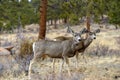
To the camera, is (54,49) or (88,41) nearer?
(54,49)

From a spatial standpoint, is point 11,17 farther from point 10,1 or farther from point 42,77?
point 42,77

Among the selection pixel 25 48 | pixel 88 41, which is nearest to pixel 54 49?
pixel 88 41

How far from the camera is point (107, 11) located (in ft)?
52.6

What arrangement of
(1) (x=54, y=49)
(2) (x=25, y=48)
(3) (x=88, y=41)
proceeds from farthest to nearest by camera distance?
(2) (x=25, y=48) < (3) (x=88, y=41) < (1) (x=54, y=49)

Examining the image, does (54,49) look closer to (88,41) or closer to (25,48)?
(88,41)

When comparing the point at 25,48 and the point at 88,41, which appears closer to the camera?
the point at 88,41

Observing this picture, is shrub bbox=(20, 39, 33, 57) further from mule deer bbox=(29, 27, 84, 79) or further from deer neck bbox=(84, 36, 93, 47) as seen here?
mule deer bbox=(29, 27, 84, 79)

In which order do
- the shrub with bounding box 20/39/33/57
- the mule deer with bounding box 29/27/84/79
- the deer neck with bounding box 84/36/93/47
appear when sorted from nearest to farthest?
the mule deer with bounding box 29/27/84/79, the deer neck with bounding box 84/36/93/47, the shrub with bounding box 20/39/33/57

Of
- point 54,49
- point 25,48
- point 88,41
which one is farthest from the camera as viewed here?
point 25,48

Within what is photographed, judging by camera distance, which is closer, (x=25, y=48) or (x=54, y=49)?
(x=54, y=49)

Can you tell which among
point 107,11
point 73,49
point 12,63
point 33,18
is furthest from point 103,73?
point 33,18

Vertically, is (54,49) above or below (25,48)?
above

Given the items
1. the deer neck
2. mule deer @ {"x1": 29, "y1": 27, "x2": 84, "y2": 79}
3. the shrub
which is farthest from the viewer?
the shrub

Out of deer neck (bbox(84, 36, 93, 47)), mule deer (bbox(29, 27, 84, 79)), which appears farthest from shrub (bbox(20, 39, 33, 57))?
mule deer (bbox(29, 27, 84, 79))
